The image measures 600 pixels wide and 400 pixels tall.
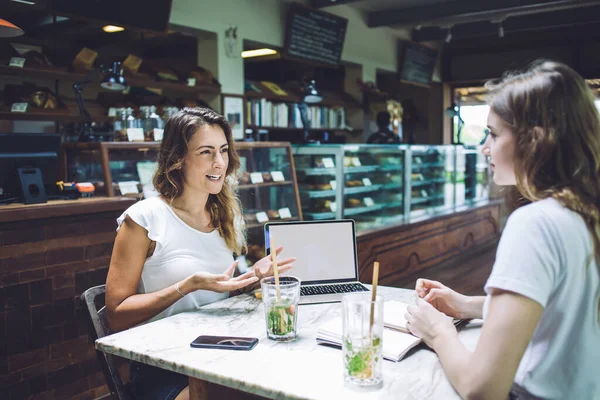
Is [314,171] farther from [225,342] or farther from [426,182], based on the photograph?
[225,342]

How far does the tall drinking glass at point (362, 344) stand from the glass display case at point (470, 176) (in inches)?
251

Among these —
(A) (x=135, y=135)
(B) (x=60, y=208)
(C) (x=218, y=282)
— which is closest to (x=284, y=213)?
(A) (x=135, y=135)

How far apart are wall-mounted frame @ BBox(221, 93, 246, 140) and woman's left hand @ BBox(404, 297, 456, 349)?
14.5 ft

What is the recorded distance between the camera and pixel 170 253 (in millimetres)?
1939

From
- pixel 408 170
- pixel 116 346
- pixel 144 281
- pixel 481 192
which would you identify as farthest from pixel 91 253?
pixel 481 192

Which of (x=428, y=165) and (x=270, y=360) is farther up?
(x=428, y=165)

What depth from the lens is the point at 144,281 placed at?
1935 millimetres

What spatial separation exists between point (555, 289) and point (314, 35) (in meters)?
5.87

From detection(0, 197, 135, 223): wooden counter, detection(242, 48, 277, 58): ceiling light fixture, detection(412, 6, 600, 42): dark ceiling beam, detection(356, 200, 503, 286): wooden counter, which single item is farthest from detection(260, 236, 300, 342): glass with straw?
detection(412, 6, 600, 42): dark ceiling beam

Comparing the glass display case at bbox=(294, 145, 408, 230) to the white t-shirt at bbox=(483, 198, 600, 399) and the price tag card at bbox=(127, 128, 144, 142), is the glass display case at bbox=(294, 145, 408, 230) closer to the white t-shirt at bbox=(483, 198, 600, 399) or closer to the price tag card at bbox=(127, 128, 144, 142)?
the price tag card at bbox=(127, 128, 144, 142)

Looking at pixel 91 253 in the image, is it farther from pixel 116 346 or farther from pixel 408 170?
pixel 408 170

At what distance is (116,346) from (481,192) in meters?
7.37

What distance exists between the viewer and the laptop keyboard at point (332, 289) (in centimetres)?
197

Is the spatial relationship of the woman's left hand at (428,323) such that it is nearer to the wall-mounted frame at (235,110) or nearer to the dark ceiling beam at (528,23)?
the wall-mounted frame at (235,110)
